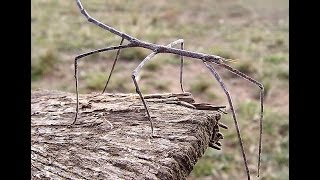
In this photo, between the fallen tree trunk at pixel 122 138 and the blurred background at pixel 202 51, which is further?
the blurred background at pixel 202 51

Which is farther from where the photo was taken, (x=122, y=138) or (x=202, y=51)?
(x=202, y=51)

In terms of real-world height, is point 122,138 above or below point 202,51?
below
